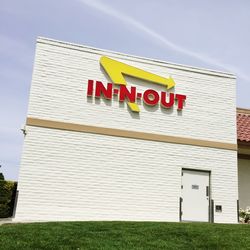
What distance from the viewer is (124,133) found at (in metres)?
19.2

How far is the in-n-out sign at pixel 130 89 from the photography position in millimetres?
19438

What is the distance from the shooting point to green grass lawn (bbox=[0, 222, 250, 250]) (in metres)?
11.1

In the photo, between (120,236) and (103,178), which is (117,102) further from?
(120,236)

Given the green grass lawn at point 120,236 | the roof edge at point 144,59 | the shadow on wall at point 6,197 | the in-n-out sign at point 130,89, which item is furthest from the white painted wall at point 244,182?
the shadow on wall at point 6,197

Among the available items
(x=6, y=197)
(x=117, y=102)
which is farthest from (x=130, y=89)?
(x=6, y=197)

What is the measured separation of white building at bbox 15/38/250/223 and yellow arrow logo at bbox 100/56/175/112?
49 mm

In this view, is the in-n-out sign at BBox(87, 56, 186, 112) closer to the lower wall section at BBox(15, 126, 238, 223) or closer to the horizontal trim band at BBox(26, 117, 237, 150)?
the horizontal trim band at BBox(26, 117, 237, 150)

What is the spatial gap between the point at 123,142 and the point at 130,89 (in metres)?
2.60

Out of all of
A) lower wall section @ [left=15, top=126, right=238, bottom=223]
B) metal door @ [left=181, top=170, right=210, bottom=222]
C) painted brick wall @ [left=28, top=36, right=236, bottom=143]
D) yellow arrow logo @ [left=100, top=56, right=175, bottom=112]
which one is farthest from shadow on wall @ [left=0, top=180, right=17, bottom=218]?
metal door @ [left=181, top=170, right=210, bottom=222]

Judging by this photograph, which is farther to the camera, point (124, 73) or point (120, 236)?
point (124, 73)

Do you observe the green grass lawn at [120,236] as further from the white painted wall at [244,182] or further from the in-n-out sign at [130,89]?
the white painted wall at [244,182]

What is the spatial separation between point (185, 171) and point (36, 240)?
10.1m

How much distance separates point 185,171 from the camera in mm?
19922

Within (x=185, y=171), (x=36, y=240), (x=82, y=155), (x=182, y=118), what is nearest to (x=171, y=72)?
(x=182, y=118)
